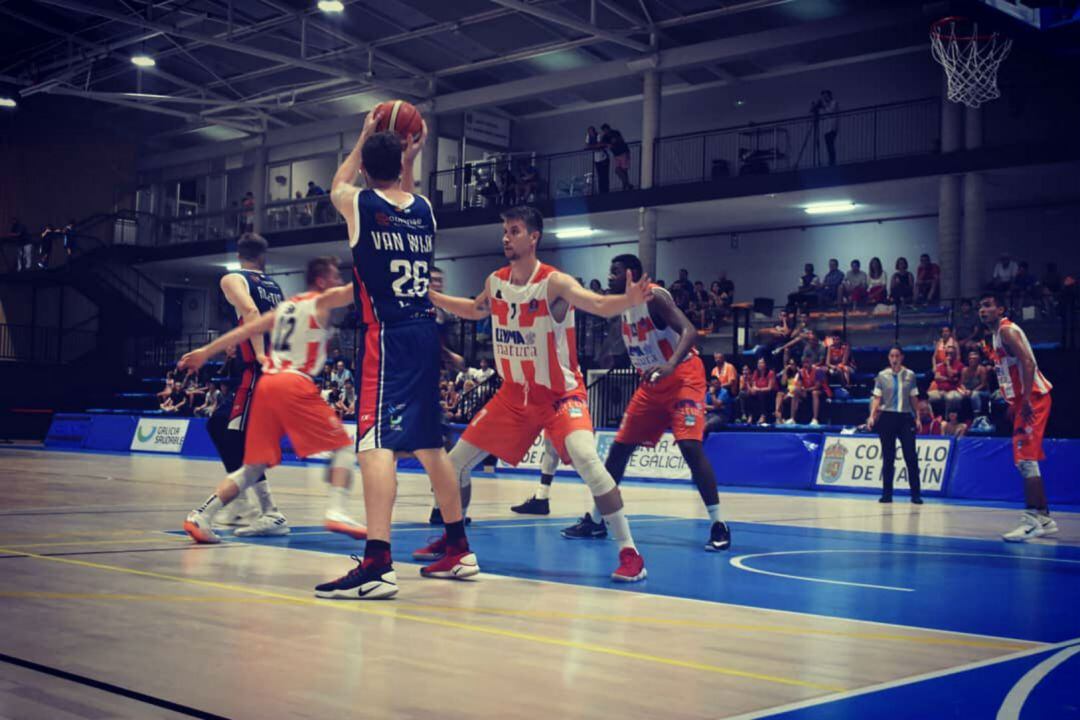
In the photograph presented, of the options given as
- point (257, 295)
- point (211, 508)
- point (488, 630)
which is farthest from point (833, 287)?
point (488, 630)

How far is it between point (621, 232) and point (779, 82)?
5801 mm

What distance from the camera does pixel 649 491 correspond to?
615 inches

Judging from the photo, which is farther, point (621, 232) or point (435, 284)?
point (621, 232)

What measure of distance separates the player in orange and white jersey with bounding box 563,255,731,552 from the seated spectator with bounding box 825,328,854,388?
12011 millimetres

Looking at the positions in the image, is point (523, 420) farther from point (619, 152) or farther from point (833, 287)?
point (619, 152)

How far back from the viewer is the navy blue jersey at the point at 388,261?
211 inches

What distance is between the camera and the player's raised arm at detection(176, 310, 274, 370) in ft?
18.3

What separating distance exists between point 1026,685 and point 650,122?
80.4 ft

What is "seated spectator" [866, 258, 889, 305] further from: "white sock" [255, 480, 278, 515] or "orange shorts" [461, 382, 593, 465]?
"orange shorts" [461, 382, 593, 465]

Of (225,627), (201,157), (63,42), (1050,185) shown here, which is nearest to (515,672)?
(225,627)

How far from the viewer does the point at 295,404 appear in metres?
6.74

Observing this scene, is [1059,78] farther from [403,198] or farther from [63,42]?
[63,42]

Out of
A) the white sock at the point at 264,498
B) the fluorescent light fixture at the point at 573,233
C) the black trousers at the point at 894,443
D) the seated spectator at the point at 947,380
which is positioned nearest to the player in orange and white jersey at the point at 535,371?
the white sock at the point at 264,498

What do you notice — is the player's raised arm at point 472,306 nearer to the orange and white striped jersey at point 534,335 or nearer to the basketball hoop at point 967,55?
the orange and white striped jersey at point 534,335
